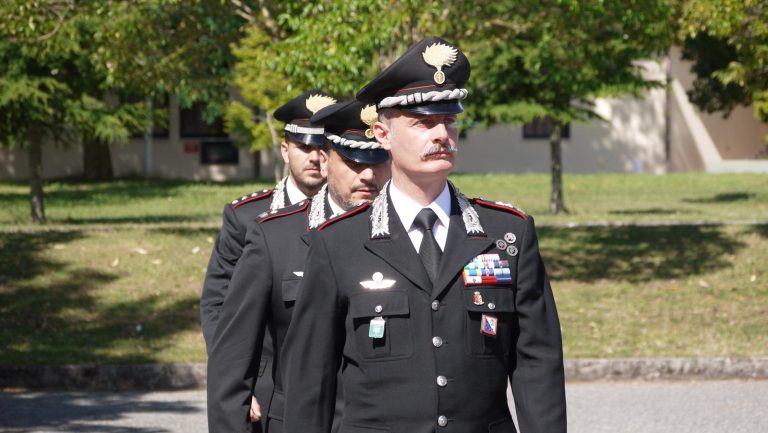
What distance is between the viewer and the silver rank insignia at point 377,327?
12.9 feet

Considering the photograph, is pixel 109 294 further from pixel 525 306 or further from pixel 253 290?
pixel 525 306

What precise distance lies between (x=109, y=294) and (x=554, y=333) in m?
12.3

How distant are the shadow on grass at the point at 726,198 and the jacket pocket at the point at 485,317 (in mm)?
28404

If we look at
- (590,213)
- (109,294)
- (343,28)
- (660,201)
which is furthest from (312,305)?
(660,201)

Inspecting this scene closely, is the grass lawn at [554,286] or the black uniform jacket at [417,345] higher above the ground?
the black uniform jacket at [417,345]

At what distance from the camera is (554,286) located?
52.1 ft

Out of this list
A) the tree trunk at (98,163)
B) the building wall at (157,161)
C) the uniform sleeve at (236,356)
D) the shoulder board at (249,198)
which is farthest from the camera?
the building wall at (157,161)

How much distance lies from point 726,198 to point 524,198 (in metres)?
4.79

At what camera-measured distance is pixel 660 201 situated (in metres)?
32.2

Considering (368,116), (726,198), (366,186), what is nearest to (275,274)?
(366,186)

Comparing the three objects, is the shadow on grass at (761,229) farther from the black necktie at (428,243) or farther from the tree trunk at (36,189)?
the black necktie at (428,243)

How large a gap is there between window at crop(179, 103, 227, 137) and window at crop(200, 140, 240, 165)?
35cm

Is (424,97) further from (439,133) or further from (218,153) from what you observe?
(218,153)

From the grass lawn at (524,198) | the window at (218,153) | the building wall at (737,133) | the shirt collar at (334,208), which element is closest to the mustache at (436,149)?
the shirt collar at (334,208)
